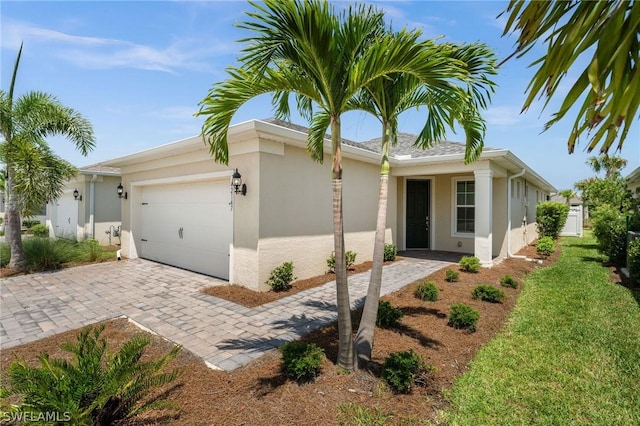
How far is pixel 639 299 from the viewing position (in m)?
5.96

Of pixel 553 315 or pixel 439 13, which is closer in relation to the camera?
pixel 439 13

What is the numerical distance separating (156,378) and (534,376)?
12.6 feet

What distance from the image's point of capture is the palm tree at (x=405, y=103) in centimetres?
334

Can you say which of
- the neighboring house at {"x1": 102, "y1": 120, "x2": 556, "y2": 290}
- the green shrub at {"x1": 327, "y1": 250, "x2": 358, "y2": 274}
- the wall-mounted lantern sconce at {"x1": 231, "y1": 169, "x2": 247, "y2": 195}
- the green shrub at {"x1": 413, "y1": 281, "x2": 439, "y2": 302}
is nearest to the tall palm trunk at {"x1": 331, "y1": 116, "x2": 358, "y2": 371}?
the neighboring house at {"x1": 102, "y1": 120, "x2": 556, "y2": 290}

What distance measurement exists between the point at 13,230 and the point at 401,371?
1109cm

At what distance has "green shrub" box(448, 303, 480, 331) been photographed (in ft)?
14.9

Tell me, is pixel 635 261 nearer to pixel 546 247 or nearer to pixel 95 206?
pixel 546 247

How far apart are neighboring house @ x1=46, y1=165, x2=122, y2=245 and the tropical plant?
15.4 meters

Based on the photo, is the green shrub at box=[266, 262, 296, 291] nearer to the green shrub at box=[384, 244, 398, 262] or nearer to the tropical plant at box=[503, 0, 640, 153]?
the green shrub at box=[384, 244, 398, 262]

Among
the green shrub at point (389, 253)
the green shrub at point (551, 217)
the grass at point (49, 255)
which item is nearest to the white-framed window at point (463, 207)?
the green shrub at point (389, 253)

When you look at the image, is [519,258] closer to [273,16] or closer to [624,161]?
[273,16]

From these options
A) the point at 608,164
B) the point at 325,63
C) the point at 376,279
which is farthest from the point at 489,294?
the point at 608,164

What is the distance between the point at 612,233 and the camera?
31.6 ft

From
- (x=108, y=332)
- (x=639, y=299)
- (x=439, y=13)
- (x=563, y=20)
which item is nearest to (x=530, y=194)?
(x=639, y=299)
